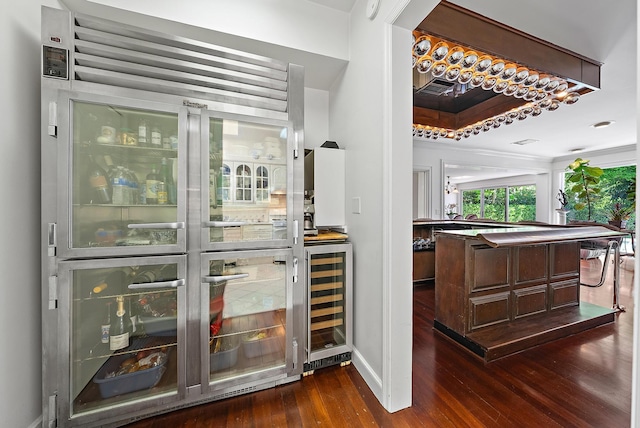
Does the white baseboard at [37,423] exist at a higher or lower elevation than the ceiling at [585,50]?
lower

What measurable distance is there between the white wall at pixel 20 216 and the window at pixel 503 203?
412 inches

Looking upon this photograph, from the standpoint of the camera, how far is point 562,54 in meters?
2.42

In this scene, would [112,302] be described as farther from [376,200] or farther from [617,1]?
[617,1]

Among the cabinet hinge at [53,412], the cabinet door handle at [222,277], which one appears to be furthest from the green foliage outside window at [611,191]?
the cabinet hinge at [53,412]

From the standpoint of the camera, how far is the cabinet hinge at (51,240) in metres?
1.19

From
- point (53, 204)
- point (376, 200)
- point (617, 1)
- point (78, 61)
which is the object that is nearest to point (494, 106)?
point (617, 1)

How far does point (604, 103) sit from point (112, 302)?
6210mm

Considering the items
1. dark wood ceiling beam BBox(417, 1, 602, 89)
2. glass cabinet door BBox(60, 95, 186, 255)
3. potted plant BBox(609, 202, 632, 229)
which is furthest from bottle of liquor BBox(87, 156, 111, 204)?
potted plant BBox(609, 202, 632, 229)

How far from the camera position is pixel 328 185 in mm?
2021

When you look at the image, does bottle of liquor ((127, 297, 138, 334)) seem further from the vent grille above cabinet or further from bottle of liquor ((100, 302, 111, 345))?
the vent grille above cabinet

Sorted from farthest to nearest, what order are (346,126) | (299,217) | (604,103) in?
(604,103), (346,126), (299,217)

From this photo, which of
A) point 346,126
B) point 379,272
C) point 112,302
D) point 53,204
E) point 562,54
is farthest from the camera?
point 562,54

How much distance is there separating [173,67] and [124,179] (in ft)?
2.38

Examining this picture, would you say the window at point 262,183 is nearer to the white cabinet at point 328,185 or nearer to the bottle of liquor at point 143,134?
the white cabinet at point 328,185
